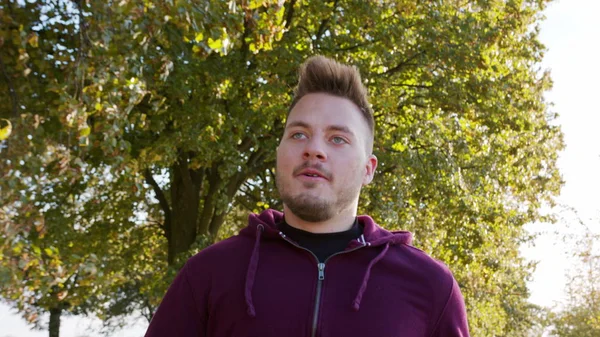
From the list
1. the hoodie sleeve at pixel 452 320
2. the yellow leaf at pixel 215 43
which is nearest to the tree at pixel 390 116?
the yellow leaf at pixel 215 43

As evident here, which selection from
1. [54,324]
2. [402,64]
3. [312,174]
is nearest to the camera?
[312,174]

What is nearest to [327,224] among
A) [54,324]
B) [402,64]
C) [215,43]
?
[215,43]

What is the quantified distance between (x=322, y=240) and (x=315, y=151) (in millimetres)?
343

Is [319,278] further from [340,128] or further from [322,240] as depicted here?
[340,128]

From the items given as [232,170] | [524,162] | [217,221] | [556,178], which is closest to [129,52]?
[232,170]

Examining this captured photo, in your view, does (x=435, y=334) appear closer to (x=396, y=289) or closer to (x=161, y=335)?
(x=396, y=289)

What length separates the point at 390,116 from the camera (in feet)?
49.4

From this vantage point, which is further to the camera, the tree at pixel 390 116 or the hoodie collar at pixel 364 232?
the tree at pixel 390 116

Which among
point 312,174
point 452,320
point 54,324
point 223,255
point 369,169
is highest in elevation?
point 54,324

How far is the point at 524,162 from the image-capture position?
1603 centimetres

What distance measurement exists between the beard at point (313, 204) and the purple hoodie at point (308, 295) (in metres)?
0.13

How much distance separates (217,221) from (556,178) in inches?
320

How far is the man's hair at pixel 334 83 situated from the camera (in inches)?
118

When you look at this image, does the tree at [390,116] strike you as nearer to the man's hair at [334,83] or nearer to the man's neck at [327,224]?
the man's hair at [334,83]
